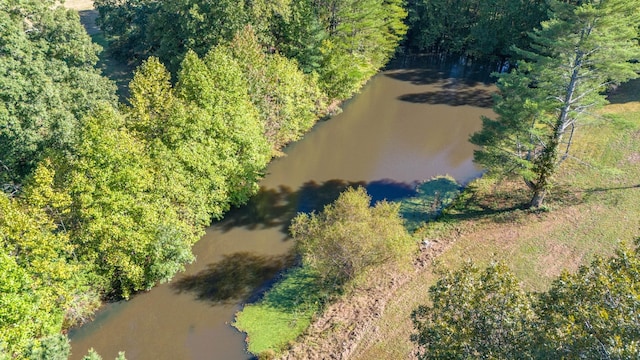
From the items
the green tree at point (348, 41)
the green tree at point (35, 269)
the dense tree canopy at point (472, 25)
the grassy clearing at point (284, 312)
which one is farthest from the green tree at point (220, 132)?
the dense tree canopy at point (472, 25)

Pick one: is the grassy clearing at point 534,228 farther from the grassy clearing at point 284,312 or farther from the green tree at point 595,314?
the green tree at point 595,314

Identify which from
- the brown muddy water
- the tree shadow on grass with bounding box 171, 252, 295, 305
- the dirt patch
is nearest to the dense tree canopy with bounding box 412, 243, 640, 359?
the dirt patch

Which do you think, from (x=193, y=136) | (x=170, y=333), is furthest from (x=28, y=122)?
(x=170, y=333)

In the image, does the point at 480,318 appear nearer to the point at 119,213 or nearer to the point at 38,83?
the point at 119,213

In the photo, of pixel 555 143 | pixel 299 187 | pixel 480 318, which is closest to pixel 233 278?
pixel 299 187

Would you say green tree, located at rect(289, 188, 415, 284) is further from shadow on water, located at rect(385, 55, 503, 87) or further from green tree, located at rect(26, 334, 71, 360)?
shadow on water, located at rect(385, 55, 503, 87)

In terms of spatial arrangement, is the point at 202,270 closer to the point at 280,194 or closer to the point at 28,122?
the point at 280,194
